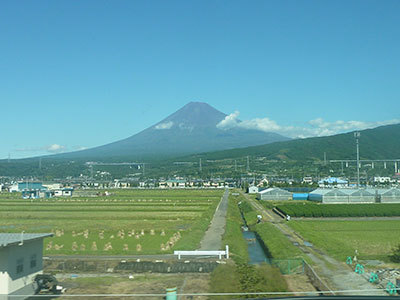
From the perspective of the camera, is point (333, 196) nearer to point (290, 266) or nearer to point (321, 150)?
point (290, 266)

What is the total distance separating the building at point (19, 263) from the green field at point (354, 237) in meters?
10.9

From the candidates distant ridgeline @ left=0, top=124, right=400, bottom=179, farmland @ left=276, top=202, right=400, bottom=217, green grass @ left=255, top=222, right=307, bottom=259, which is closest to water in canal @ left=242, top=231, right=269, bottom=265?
green grass @ left=255, top=222, right=307, bottom=259

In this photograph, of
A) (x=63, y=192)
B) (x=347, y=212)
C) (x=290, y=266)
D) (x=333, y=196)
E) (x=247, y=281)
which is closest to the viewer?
(x=247, y=281)

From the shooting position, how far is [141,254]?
16062 millimetres

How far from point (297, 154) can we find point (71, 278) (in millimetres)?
161682

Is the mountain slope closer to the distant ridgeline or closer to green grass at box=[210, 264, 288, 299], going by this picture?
the distant ridgeline

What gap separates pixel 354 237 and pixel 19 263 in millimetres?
18001

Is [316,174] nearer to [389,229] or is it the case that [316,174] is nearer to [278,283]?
[389,229]

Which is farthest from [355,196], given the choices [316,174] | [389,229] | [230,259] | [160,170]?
[160,170]

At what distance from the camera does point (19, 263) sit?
9906 millimetres

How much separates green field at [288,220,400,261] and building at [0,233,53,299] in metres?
10.9

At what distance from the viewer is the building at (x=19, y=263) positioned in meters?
9.38

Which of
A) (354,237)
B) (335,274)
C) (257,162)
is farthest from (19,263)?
(257,162)

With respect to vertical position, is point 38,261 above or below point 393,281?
above
